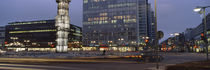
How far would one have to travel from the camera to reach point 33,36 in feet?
442

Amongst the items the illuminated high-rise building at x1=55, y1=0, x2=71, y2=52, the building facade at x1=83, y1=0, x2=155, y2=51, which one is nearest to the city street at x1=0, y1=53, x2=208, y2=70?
the illuminated high-rise building at x1=55, y1=0, x2=71, y2=52

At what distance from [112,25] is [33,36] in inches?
2548

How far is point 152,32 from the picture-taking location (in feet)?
612

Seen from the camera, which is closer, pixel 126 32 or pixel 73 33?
pixel 126 32

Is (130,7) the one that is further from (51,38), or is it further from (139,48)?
(51,38)

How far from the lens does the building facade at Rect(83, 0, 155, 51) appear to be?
11119cm

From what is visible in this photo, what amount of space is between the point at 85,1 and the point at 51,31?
35.2m

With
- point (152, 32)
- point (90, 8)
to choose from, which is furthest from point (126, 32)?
point (152, 32)

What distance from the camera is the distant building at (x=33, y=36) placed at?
131m

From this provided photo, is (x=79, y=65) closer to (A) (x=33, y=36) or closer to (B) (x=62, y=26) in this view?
(B) (x=62, y=26)

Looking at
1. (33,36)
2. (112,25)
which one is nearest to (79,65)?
(112,25)

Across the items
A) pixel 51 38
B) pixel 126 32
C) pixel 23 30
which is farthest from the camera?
pixel 23 30

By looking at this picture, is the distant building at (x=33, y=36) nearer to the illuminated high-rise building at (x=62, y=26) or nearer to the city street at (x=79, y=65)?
the illuminated high-rise building at (x=62, y=26)

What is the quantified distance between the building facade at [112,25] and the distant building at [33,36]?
16184mm
